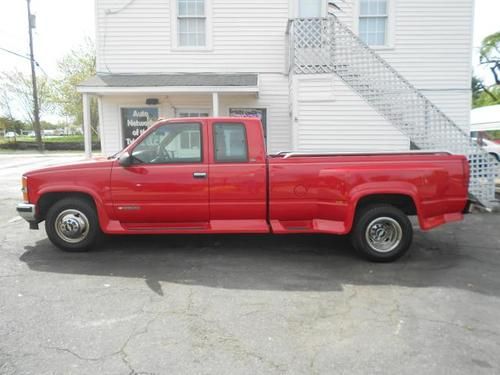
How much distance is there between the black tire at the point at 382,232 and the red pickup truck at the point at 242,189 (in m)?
0.01

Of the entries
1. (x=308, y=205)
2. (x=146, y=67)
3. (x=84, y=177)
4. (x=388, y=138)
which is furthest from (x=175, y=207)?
(x=146, y=67)

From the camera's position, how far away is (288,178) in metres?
4.99

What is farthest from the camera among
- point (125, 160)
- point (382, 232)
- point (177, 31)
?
point (177, 31)

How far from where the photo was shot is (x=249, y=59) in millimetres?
11250

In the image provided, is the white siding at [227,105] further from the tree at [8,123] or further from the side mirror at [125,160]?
the tree at [8,123]

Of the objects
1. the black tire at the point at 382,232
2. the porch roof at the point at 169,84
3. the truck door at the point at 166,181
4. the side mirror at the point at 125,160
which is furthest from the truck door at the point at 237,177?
the porch roof at the point at 169,84

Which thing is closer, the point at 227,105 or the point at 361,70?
the point at 361,70

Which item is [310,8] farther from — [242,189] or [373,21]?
[242,189]

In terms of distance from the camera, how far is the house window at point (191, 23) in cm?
1118

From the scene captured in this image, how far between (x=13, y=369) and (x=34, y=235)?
4070mm

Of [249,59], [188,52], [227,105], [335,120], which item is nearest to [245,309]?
[335,120]

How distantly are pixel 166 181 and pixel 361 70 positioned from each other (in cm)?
633

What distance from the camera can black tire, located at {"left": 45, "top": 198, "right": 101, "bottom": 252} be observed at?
521 cm

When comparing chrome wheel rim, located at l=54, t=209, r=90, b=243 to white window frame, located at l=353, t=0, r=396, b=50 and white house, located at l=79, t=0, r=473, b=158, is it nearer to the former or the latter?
white house, located at l=79, t=0, r=473, b=158
